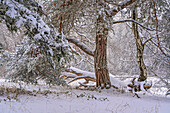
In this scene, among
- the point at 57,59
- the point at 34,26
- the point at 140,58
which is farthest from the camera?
the point at 140,58

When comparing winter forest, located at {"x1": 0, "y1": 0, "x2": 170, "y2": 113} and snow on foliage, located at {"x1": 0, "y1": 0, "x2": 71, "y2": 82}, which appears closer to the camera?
snow on foliage, located at {"x1": 0, "y1": 0, "x2": 71, "y2": 82}

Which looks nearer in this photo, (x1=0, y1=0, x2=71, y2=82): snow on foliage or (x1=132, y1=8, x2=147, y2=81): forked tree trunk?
(x1=0, y1=0, x2=71, y2=82): snow on foliage

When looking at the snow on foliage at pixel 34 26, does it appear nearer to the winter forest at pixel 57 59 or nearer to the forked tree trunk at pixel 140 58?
the winter forest at pixel 57 59

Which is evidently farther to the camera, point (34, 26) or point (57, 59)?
point (57, 59)

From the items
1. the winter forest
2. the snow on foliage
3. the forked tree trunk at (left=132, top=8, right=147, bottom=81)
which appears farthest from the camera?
the forked tree trunk at (left=132, top=8, right=147, bottom=81)

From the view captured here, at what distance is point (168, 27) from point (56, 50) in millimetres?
5877

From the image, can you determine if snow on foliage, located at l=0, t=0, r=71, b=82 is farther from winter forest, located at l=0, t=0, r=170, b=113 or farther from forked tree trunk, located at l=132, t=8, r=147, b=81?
forked tree trunk, located at l=132, t=8, r=147, b=81

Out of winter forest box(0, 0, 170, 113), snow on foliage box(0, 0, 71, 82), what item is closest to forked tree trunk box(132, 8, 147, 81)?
winter forest box(0, 0, 170, 113)

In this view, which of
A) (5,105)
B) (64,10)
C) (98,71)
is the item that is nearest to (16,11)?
(5,105)

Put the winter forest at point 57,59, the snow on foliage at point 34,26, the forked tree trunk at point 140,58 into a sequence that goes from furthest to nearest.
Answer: the forked tree trunk at point 140,58 < the winter forest at point 57,59 < the snow on foliage at point 34,26

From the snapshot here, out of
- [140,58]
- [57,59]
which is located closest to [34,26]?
[57,59]

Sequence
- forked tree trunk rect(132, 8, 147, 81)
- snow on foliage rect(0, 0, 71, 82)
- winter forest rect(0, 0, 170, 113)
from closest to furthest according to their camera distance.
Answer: snow on foliage rect(0, 0, 71, 82) < winter forest rect(0, 0, 170, 113) < forked tree trunk rect(132, 8, 147, 81)

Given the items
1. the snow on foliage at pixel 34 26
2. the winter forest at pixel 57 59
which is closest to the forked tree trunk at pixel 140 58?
the winter forest at pixel 57 59

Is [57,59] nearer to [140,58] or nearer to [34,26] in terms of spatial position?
[34,26]
